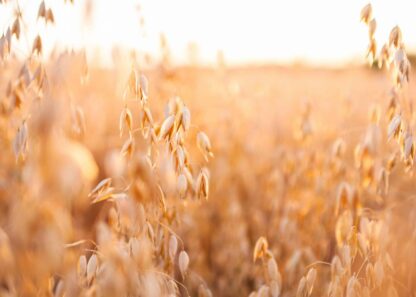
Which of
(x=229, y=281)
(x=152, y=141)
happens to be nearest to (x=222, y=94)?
(x=229, y=281)

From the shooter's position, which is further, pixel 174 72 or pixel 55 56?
pixel 174 72

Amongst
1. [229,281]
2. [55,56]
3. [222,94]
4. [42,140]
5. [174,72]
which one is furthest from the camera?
[222,94]

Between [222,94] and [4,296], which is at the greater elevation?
[222,94]

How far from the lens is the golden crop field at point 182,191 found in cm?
73

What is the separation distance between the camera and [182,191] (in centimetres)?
126

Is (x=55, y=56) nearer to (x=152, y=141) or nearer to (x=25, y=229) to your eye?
(x=25, y=229)

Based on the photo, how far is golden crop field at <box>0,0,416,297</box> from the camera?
2.41ft

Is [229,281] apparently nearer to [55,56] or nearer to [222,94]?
[222,94]

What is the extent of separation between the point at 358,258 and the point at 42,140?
192 centimetres

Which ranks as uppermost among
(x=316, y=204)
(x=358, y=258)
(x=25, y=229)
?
(x=25, y=229)

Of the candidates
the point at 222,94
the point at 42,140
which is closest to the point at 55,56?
the point at 42,140

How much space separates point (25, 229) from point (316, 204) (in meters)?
2.11

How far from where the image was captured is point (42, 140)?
61 centimetres

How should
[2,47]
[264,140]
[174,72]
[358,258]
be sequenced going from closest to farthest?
[2,47] < [358,258] < [174,72] < [264,140]
